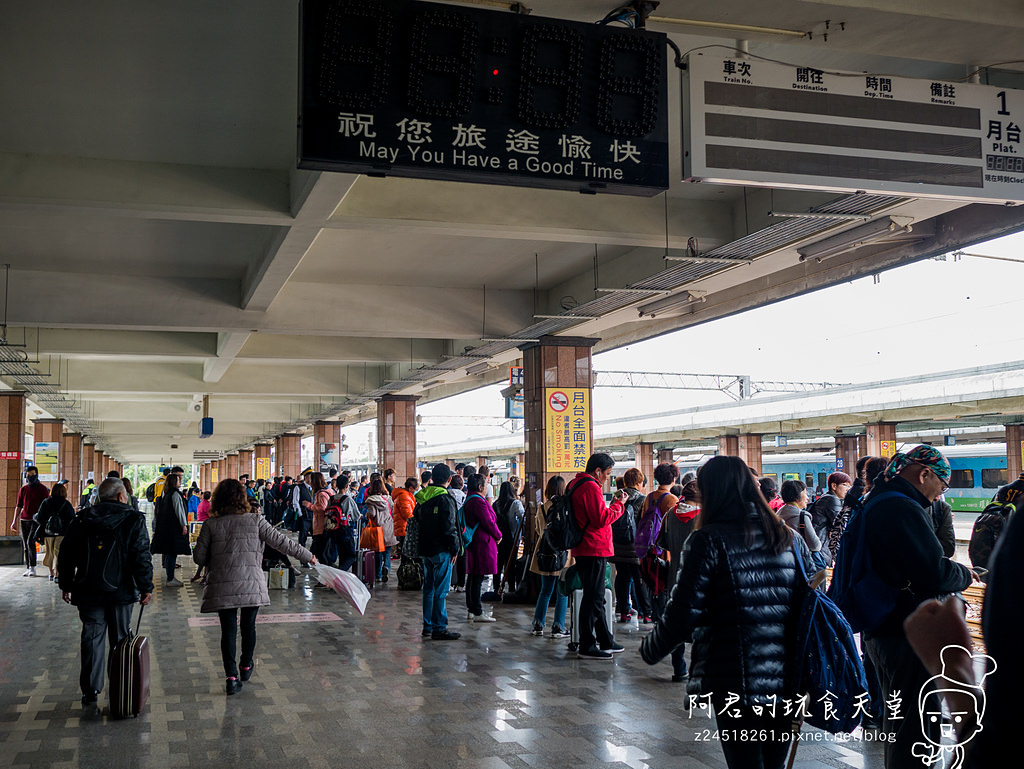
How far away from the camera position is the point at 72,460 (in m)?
35.1

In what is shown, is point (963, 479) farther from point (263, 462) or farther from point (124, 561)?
point (124, 561)

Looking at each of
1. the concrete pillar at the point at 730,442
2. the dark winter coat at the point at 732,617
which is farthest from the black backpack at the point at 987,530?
the concrete pillar at the point at 730,442

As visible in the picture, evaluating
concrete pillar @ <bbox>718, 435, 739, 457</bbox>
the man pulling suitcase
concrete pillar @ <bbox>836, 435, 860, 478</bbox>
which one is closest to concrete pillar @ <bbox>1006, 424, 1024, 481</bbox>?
concrete pillar @ <bbox>836, 435, 860, 478</bbox>

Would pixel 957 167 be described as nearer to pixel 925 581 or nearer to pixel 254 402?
pixel 925 581

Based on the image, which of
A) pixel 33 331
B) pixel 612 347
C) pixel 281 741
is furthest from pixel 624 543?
pixel 33 331

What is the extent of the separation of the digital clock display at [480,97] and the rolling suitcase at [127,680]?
12.7ft

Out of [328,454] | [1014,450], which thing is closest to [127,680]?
[328,454]

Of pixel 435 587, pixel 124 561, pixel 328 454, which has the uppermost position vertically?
pixel 328 454

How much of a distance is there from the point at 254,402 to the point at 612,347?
17464 mm

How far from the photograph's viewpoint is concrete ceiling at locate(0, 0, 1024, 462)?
5363 millimetres

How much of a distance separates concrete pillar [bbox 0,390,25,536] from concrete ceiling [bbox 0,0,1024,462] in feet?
14.0

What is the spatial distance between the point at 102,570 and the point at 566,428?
8714 millimetres

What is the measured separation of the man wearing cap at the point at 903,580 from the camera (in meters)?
3.64

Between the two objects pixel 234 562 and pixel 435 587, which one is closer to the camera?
pixel 234 562
